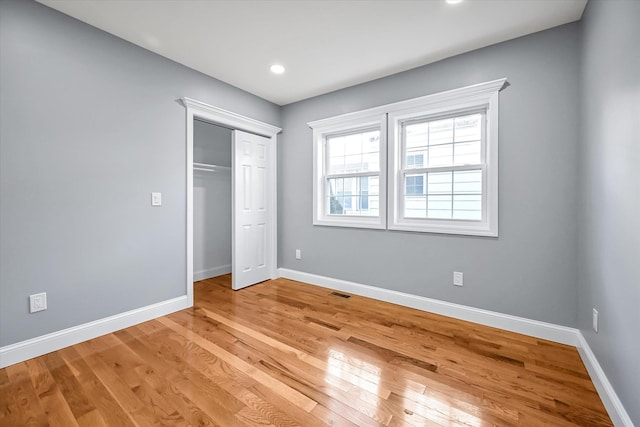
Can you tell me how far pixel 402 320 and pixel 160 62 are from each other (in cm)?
350

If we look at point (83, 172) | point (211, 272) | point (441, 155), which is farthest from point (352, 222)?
point (83, 172)

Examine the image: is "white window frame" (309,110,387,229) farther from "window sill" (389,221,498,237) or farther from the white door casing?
the white door casing

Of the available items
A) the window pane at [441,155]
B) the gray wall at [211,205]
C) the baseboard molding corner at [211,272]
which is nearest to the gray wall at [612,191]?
the window pane at [441,155]

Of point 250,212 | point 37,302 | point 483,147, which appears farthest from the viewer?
point 250,212

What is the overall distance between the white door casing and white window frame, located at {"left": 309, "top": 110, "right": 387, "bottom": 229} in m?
0.66

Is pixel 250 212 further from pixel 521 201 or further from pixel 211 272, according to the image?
pixel 521 201

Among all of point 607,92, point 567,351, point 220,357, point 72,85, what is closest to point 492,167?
point 607,92

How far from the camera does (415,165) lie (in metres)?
3.05

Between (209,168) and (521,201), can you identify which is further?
(209,168)

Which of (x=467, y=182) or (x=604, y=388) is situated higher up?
(x=467, y=182)

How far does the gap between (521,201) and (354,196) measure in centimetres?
178

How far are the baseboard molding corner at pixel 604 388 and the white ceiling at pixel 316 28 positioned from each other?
2.49 m

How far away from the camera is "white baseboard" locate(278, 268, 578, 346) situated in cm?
225

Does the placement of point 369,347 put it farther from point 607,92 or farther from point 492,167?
point 607,92
